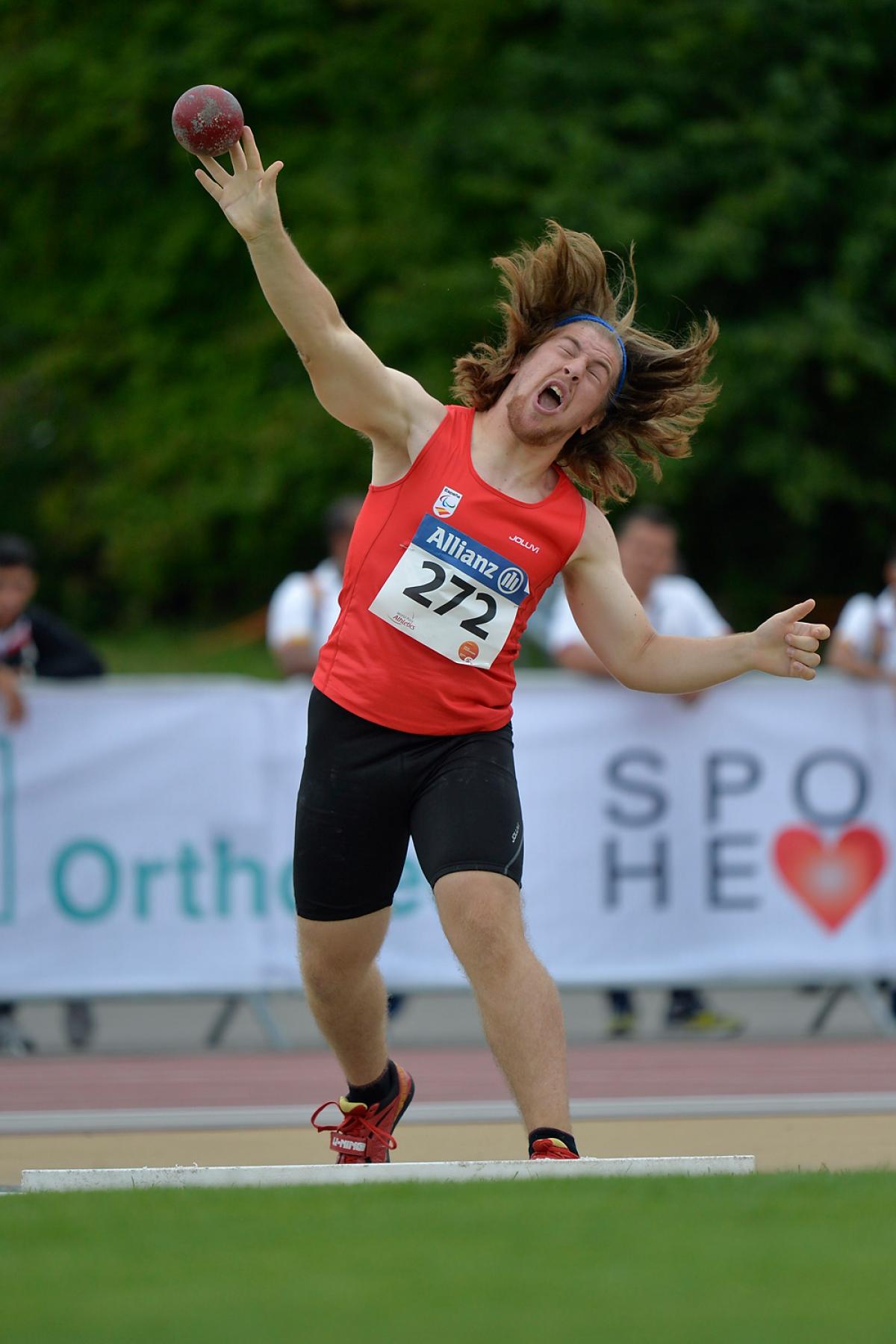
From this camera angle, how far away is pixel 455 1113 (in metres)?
6.59

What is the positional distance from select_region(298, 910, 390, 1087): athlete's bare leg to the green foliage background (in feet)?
53.5

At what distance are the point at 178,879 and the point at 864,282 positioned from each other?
49.0 feet

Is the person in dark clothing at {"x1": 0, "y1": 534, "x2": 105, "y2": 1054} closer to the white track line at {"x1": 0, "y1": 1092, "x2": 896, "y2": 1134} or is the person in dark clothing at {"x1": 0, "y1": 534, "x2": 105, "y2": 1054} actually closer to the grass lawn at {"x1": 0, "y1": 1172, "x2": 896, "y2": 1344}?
the white track line at {"x1": 0, "y1": 1092, "x2": 896, "y2": 1134}

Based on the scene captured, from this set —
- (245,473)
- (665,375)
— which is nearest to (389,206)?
(245,473)

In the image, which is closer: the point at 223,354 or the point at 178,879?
the point at 178,879

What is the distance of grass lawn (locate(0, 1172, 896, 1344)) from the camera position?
3.03 m

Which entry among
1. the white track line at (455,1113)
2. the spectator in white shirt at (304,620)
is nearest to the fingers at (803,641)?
the white track line at (455,1113)

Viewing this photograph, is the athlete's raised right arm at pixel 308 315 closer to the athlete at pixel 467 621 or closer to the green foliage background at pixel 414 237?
the athlete at pixel 467 621

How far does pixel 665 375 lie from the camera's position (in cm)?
519

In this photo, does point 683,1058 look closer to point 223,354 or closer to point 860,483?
point 860,483

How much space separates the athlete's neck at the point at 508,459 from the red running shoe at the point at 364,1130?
5.49ft

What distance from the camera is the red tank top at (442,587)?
4.84m

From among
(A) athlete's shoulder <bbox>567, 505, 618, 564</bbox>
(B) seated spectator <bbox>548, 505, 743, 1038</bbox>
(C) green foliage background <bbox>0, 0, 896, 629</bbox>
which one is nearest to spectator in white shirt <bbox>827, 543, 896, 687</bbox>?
(B) seated spectator <bbox>548, 505, 743, 1038</bbox>

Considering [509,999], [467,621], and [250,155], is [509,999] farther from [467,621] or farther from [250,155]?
[250,155]
